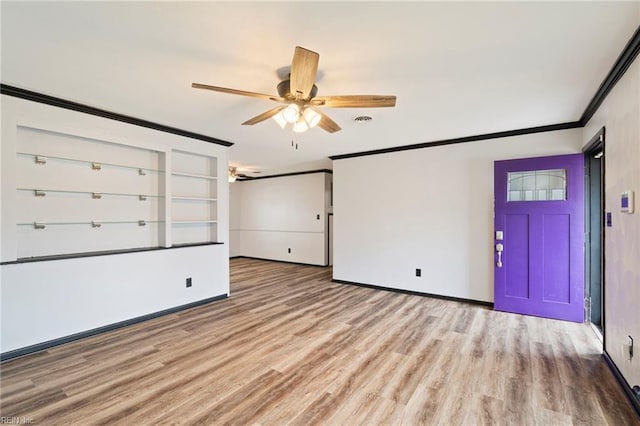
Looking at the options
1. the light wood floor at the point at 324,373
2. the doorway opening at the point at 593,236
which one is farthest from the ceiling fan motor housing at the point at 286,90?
the doorway opening at the point at 593,236

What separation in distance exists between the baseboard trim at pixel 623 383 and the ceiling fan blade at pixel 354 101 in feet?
8.43

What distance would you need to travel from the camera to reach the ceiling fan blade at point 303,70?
1676 mm

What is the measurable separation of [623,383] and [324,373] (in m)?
2.20

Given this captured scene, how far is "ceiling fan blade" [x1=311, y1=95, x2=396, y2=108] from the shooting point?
2160mm

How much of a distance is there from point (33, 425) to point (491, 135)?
207 inches

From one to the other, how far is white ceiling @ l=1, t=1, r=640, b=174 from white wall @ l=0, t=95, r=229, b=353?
0.97 ft

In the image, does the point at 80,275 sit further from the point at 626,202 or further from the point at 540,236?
the point at 540,236

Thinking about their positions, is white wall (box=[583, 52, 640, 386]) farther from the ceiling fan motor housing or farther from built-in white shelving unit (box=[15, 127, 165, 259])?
built-in white shelving unit (box=[15, 127, 165, 259])

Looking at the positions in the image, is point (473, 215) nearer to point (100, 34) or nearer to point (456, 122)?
point (456, 122)

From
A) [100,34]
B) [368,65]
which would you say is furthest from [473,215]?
[100,34]

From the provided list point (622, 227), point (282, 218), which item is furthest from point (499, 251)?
point (282, 218)

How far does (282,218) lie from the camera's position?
7.82 m

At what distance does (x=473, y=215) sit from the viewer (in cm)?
416

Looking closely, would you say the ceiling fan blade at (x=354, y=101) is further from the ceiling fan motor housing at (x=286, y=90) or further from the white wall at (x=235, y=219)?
the white wall at (x=235, y=219)
